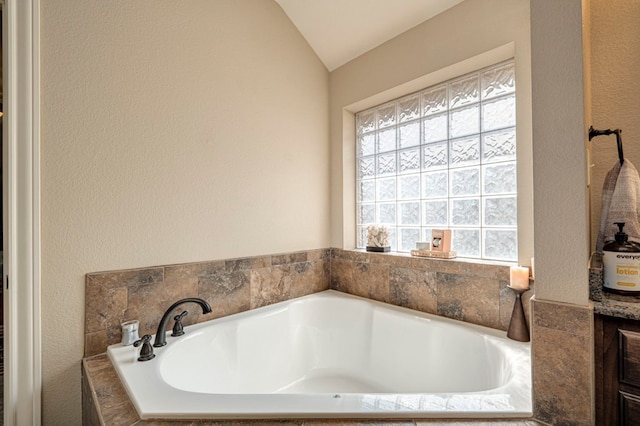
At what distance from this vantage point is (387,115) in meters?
2.39

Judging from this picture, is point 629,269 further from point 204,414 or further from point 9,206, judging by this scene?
point 9,206

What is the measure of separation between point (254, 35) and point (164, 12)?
0.60 meters

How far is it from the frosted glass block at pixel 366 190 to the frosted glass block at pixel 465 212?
2.26 feet

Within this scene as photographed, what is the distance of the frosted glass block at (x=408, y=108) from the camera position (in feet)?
7.16

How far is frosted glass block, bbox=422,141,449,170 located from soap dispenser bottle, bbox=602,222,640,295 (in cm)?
117

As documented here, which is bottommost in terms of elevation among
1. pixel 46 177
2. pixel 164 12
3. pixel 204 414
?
pixel 204 414

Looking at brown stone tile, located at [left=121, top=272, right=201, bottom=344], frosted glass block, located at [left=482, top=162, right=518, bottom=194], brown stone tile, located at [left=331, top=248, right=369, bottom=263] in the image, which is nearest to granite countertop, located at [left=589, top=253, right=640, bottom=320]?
frosted glass block, located at [left=482, top=162, right=518, bottom=194]

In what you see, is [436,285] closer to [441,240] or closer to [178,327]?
[441,240]

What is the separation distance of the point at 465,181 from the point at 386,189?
63cm

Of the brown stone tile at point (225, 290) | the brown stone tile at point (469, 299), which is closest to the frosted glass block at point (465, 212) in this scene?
the brown stone tile at point (469, 299)

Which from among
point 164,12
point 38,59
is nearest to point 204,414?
point 38,59

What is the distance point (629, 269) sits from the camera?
884 mm

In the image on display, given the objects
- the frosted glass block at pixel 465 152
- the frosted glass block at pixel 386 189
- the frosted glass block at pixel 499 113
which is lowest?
the frosted glass block at pixel 386 189

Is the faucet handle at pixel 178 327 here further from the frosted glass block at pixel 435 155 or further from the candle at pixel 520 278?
the frosted glass block at pixel 435 155
